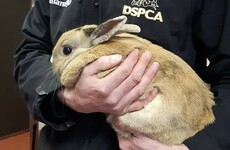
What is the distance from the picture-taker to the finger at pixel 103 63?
95 cm

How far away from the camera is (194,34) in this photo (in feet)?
A: 3.83

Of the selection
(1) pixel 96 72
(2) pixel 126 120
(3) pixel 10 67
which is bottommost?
(3) pixel 10 67

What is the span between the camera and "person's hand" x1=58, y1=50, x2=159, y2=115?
94 cm

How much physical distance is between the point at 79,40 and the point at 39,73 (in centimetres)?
20

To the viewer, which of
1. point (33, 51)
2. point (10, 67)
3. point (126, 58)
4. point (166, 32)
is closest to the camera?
point (126, 58)

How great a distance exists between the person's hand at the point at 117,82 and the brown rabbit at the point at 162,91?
1.1 inches

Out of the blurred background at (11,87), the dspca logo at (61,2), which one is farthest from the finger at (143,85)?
the blurred background at (11,87)

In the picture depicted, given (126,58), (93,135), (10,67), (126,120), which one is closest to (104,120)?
(93,135)

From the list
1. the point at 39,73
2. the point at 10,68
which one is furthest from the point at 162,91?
the point at 10,68

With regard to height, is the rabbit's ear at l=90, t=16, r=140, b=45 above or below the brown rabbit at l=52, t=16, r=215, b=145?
above

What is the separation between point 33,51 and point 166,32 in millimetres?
483

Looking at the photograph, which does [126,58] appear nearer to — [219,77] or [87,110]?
[87,110]

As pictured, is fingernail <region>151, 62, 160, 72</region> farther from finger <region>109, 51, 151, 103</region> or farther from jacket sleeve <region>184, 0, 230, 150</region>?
jacket sleeve <region>184, 0, 230, 150</region>

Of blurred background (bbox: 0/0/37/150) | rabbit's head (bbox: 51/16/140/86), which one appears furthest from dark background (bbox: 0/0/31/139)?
rabbit's head (bbox: 51/16/140/86)
